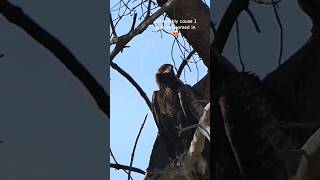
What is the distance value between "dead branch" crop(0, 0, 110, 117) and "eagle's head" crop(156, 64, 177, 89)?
0.19 m

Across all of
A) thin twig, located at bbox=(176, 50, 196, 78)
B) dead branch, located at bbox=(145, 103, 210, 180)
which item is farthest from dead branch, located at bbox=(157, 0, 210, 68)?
dead branch, located at bbox=(145, 103, 210, 180)

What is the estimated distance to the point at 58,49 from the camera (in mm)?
2074

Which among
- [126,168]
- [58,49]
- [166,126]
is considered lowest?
[126,168]

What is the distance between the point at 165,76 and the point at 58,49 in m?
0.38

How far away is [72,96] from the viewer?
2070 mm

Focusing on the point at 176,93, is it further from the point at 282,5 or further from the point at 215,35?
the point at 282,5

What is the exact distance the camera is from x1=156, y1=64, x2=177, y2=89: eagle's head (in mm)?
2107

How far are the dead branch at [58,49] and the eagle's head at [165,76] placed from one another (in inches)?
7.7

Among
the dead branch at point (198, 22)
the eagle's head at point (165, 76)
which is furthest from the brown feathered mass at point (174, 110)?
the dead branch at point (198, 22)

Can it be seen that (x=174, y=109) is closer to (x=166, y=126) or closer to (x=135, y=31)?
(x=166, y=126)

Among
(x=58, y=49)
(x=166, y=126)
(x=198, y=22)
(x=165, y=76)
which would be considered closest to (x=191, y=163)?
(x=166, y=126)

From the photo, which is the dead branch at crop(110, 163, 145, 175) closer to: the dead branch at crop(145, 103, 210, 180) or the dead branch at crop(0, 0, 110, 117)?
the dead branch at crop(145, 103, 210, 180)

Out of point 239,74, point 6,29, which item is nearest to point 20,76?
point 6,29

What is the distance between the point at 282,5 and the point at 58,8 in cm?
78
